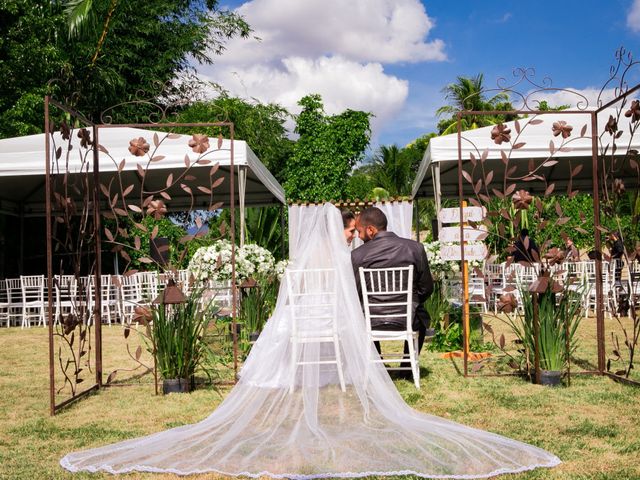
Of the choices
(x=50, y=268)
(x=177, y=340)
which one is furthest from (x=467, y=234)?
(x=50, y=268)

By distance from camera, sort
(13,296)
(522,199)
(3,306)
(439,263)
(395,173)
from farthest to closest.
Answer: (395,173)
(13,296)
(3,306)
(439,263)
(522,199)

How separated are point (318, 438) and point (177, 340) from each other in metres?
2.27

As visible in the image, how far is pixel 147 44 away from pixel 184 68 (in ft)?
7.87

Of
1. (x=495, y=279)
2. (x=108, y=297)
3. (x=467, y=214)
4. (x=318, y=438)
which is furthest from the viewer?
(x=495, y=279)

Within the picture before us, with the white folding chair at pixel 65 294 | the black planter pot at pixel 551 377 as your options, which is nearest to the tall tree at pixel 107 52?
the white folding chair at pixel 65 294

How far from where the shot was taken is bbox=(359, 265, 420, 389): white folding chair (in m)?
6.00

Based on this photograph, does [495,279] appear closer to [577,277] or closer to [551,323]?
[577,277]

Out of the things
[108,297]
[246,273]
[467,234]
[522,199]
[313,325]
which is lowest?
[313,325]

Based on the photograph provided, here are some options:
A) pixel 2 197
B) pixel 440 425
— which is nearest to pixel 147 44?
pixel 2 197

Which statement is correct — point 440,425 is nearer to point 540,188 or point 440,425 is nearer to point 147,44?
point 540,188

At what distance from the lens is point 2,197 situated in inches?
550

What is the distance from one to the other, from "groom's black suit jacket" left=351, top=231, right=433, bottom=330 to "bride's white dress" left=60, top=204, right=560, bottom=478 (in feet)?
3.00

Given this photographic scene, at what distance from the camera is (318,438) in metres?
3.98

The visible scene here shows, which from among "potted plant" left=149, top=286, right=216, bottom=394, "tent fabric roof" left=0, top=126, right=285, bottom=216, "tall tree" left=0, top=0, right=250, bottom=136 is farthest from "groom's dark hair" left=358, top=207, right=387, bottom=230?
"tall tree" left=0, top=0, right=250, bottom=136
